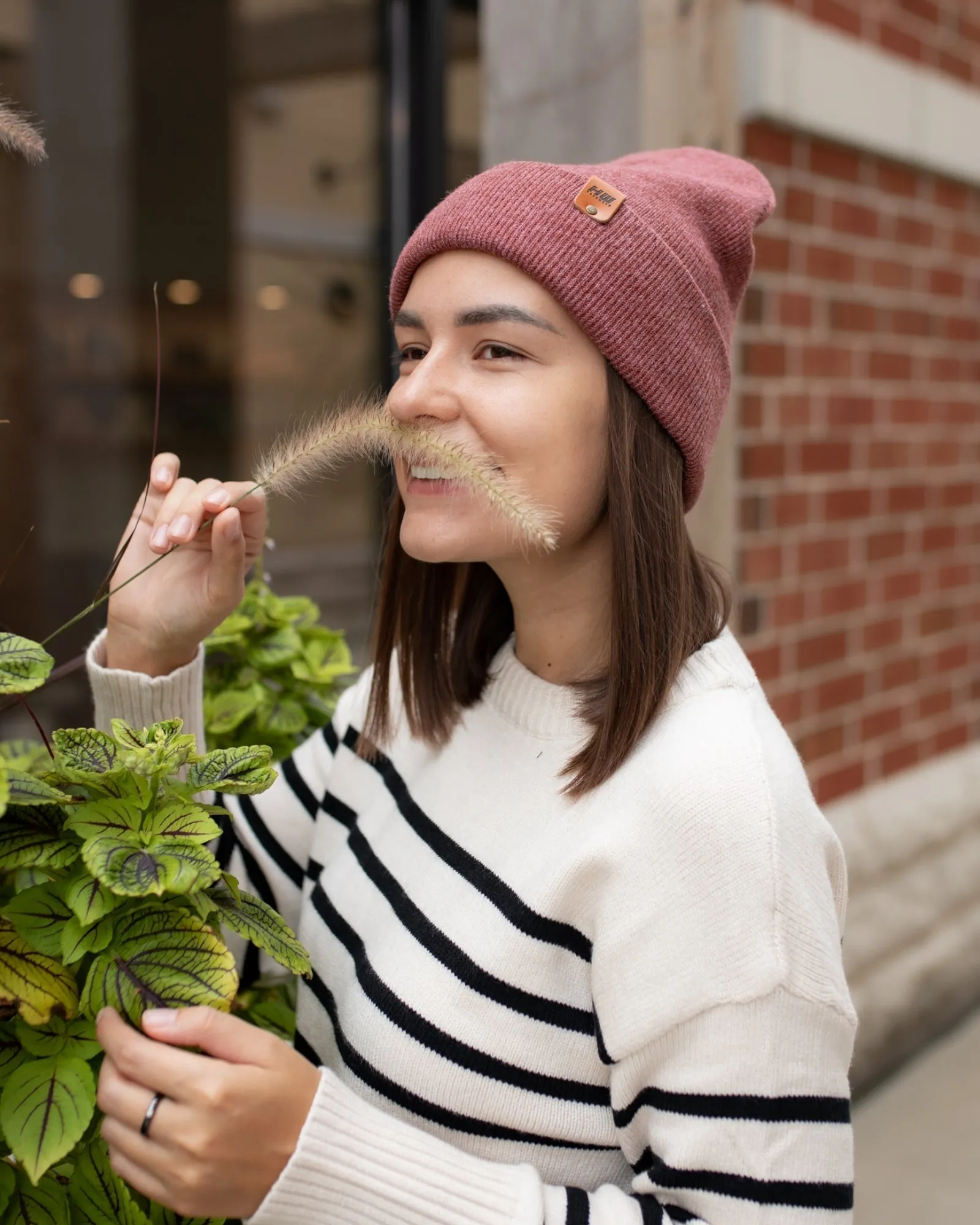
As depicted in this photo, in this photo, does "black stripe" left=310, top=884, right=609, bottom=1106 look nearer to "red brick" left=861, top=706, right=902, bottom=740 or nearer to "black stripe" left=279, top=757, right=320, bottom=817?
"black stripe" left=279, top=757, right=320, bottom=817

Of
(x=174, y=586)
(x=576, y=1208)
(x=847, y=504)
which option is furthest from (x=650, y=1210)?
(x=847, y=504)

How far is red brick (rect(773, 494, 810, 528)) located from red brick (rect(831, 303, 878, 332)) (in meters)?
0.44

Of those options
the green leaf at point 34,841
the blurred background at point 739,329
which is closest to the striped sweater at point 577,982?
the green leaf at point 34,841

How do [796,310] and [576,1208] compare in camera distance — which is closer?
[576,1208]

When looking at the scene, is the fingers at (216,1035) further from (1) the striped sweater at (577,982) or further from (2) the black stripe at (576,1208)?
(2) the black stripe at (576,1208)

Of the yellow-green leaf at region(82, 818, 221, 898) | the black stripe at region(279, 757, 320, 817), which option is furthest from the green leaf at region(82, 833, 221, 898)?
the black stripe at region(279, 757, 320, 817)

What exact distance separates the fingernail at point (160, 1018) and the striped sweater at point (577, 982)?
18 centimetres

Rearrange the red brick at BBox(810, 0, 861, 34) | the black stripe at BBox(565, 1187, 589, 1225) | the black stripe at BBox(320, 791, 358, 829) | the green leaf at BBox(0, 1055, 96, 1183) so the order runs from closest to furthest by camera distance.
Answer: the green leaf at BBox(0, 1055, 96, 1183), the black stripe at BBox(565, 1187, 589, 1225), the black stripe at BBox(320, 791, 358, 829), the red brick at BBox(810, 0, 861, 34)

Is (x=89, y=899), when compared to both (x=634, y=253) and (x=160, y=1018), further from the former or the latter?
(x=634, y=253)

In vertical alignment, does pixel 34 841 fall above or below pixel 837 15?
below

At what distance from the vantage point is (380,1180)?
42.6 inches

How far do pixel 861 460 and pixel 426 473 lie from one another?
2120 mm

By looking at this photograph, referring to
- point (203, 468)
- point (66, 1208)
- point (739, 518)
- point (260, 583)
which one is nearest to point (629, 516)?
point (260, 583)

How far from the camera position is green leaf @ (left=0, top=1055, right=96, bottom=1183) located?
877mm
